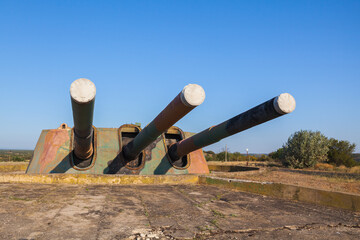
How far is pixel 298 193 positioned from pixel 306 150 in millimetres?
16528

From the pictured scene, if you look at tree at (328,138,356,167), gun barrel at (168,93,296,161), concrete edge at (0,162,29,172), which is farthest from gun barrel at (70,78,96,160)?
tree at (328,138,356,167)

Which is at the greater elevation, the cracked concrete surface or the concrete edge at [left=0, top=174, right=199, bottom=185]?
the concrete edge at [left=0, top=174, right=199, bottom=185]

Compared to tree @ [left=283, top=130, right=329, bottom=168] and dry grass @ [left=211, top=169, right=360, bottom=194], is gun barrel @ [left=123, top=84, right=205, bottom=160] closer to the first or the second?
dry grass @ [left=211, top=169, right=360, bottom=194]

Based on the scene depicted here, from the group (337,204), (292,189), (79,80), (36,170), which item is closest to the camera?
(79,80)

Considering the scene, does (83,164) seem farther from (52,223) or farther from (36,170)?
(52,223)

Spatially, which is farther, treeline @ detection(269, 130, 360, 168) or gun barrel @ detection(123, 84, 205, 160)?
treeline @ detection(269, 130, 360, 168)

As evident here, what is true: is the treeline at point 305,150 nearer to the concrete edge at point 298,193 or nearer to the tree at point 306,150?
the tree at point 306,150

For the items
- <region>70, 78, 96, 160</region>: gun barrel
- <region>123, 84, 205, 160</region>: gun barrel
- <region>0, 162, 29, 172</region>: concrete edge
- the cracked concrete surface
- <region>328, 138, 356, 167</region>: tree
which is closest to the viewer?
the cracked concrete surface

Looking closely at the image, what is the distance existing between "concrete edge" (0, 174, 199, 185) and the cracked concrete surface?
3.38ft

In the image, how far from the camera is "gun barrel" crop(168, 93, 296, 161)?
14.7 ft

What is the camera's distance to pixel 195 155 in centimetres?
952

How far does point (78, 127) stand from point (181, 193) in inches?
85.5

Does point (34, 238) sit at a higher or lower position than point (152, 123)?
lower

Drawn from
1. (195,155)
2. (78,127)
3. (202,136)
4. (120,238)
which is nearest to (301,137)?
(195,155)
